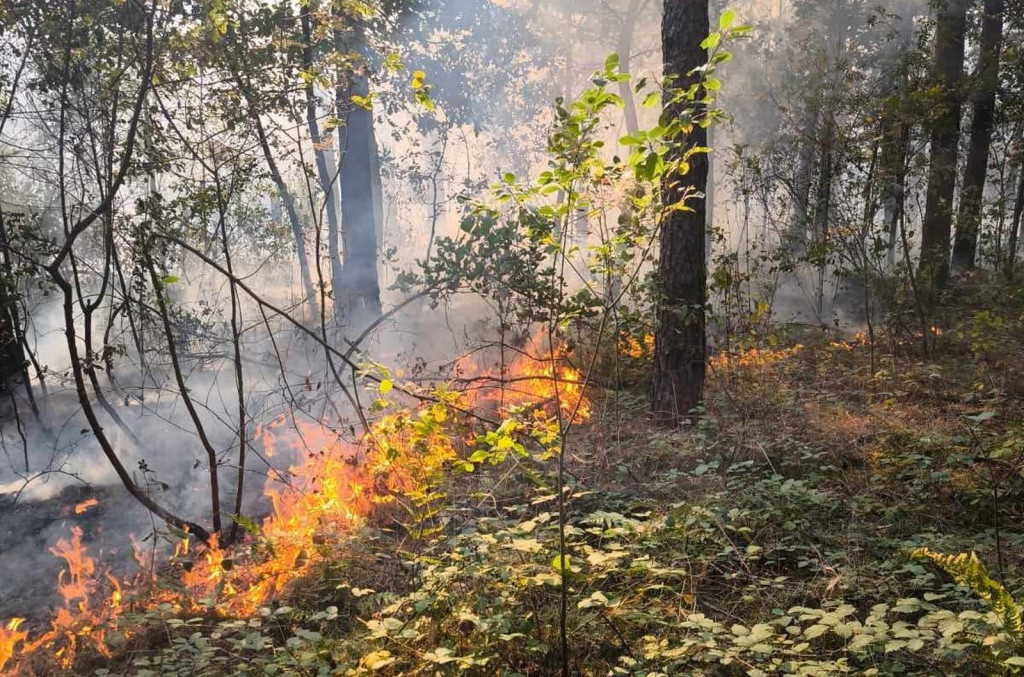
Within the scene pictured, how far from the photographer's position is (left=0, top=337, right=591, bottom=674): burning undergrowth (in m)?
3.78

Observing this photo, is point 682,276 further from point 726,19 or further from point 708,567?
point 726,19

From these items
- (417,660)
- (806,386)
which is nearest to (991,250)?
(806,386)

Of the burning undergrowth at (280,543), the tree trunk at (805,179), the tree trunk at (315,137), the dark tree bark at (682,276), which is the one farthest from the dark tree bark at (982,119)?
the burning undergrowth at (280,543)

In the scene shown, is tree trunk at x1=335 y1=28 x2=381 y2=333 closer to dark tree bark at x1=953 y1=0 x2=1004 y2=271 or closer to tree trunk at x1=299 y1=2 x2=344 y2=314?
tree trunk at x1=299 y1=2 x2=344 y2=314

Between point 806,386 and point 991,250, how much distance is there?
1007 cm

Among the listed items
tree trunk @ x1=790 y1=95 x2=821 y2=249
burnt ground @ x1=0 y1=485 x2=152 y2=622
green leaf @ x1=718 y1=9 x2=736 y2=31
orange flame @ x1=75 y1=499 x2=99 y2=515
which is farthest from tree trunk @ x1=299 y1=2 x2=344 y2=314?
tree trunk @ x1=790 y1=95 x2=821 y2=249

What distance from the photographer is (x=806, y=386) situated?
24.0 feet

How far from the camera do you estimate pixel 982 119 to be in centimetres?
1312

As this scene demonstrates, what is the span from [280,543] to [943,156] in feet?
39.9

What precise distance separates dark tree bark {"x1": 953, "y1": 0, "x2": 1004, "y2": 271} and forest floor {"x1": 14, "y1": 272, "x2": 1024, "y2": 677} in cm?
741

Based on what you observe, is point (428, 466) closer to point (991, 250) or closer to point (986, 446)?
point (986, 446)

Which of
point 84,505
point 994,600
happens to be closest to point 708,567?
point 994,600

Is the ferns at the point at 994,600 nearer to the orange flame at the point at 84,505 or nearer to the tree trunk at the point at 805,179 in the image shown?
the orange flame at the point at 84,505

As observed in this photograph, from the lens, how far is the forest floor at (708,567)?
109 inches
